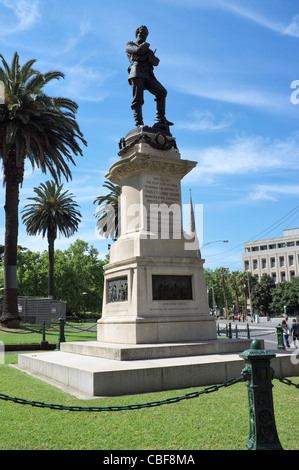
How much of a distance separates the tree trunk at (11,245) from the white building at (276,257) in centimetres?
8882

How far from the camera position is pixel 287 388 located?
23.5 feet

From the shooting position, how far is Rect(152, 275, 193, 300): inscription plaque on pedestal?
1046 cm

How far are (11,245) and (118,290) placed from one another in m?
16.6

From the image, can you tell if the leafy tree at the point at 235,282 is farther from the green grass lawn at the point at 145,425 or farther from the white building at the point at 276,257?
the green grass lawn at the point at 145,425

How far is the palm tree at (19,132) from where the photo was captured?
25.2 metres

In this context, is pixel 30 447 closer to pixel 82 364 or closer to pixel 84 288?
pixel 82 364

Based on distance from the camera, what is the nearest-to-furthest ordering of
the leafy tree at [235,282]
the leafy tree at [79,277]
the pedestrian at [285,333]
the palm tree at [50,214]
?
the pedestrian at [285,333] → the palm tree at [50,214] → the leafy tree at [79,277] → the leafy tree at [235,282]

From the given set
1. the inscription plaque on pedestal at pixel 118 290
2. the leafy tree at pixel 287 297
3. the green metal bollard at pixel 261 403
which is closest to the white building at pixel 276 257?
the leafy tree at pixel 287 297

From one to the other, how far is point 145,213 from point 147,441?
760cm

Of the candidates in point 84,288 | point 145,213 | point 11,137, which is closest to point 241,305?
point 84,288

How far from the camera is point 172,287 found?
10672 mm

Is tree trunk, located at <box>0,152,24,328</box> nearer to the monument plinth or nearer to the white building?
the monument plinth

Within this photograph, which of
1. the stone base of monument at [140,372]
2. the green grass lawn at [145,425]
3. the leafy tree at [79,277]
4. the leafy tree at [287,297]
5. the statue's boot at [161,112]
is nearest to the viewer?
the green grass lawn at [145,425]
